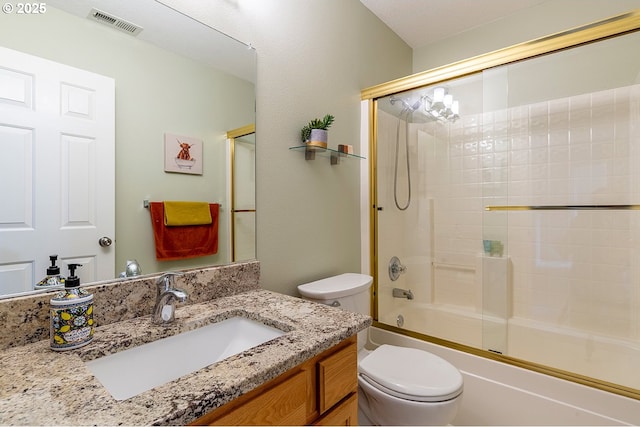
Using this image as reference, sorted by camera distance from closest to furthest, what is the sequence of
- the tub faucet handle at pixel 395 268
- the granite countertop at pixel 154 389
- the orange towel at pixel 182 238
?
the granite countertop at pixel 154 389, the orange towel at pixel 182 238, the tub faucet handle at pixel 395 268

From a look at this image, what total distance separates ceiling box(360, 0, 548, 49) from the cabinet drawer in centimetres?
216

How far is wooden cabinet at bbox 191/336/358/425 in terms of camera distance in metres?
0.63

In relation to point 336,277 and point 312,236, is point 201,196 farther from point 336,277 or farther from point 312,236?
point 336,277

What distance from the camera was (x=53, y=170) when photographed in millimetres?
859

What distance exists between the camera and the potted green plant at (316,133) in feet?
5.06

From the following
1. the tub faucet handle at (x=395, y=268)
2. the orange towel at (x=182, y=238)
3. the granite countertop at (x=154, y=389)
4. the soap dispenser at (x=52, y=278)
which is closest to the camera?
the granite countertop at (x=154, y=389)

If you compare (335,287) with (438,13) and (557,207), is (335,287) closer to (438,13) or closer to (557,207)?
(557,207)

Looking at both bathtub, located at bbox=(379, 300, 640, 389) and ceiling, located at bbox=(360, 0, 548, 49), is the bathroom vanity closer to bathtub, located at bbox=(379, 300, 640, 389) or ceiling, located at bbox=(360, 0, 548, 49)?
bathtub, located at bbox=(379, 300, 640, 389)

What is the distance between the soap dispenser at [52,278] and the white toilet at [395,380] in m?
0.90

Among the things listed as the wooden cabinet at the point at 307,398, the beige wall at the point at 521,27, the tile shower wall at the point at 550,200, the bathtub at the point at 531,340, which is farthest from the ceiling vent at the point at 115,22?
the beige wall at the point at 521,27

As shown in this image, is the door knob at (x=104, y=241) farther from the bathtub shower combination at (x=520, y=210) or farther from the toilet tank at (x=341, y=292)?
the bathtub shower combination at (x=520, y=210)

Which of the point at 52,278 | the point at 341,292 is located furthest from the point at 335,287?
the point at 52,278

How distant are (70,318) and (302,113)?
125cm

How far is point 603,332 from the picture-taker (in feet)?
6.15
